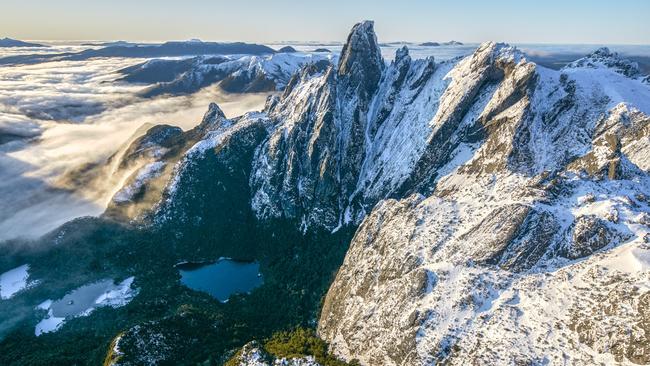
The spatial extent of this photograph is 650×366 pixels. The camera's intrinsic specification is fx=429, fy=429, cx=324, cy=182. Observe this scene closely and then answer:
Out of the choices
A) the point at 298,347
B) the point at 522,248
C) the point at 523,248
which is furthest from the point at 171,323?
the point at 523,248

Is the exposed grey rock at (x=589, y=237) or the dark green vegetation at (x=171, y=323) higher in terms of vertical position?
the exposed grey rock at (x=589, y=237)

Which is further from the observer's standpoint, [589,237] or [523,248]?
[523,248]

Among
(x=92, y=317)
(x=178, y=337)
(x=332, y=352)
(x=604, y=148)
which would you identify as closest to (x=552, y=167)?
(x=604, y=148)

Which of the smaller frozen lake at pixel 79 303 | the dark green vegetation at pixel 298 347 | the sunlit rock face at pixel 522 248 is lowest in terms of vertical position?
the smaller frozen lake at pixel 79 303

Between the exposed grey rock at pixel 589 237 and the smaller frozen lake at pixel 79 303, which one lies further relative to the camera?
the smaller frozen lake at pixel 79 303

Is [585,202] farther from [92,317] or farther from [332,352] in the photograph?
[92,317]

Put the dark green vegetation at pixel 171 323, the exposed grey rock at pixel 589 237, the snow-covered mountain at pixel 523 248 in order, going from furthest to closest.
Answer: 1. the dark green vegetation at pixel 171 323
2. the exposed grey rock at pixel 589 237
3. the snow-covered mountain at pixel 523 248

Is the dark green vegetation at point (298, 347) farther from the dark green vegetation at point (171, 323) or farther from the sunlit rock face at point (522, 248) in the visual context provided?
the dark green vegetation at point (171, 323)

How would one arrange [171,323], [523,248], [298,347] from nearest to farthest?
[523,248] < [298,347] < [171,323]

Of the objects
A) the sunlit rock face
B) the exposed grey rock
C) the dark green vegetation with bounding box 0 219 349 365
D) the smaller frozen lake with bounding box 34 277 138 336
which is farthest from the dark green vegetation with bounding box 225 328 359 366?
the smaller frozen lake with bounding box 34 277 138 336

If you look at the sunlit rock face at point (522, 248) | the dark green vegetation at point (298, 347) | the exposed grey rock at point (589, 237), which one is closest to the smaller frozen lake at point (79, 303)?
the dark green vegetation at point (298, 347)

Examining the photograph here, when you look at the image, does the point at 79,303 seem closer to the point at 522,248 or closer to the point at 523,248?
the point at 522,248
